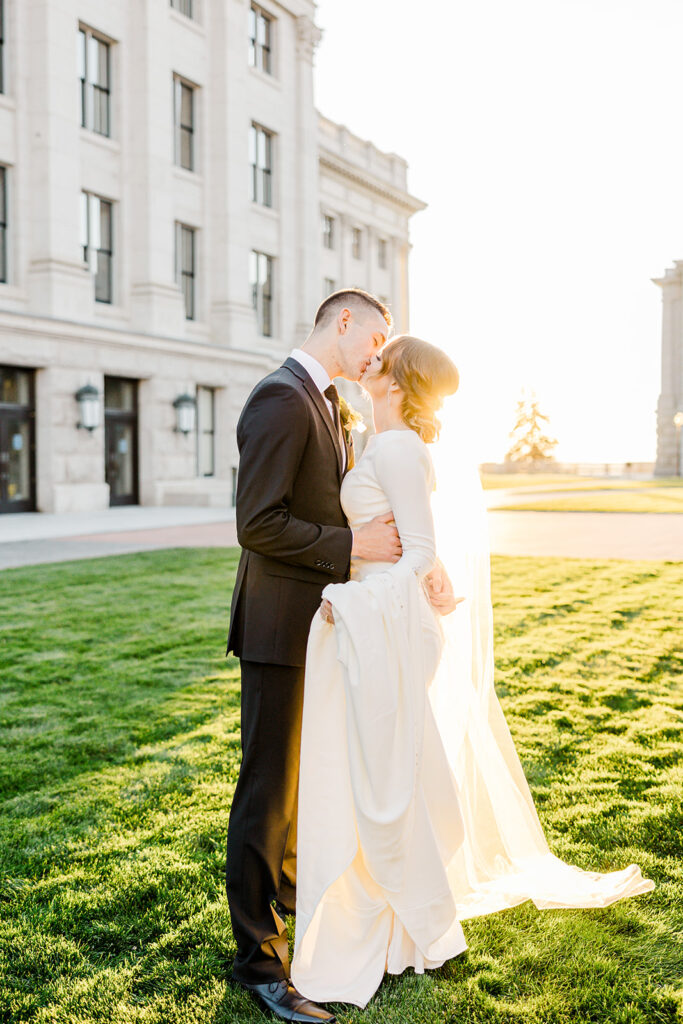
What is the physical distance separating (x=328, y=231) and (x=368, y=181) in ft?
12.1

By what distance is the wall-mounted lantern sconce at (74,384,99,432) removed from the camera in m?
23.9

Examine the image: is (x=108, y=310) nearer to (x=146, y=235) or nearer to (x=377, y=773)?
(x=146, y=235)

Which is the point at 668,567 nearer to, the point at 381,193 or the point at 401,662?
the point at 401,662

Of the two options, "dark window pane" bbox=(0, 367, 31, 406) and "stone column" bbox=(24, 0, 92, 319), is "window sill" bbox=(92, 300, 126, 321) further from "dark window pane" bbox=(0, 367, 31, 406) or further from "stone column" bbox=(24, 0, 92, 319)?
"dark window pane" bbox=(0, 367, 31, 406)

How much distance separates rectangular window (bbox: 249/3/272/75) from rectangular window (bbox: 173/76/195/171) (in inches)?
173

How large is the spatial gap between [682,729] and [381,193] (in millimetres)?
46198

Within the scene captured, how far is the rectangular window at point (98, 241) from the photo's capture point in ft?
86.5

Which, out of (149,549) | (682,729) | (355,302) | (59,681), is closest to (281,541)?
(355,302)

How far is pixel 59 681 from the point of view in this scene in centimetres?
737

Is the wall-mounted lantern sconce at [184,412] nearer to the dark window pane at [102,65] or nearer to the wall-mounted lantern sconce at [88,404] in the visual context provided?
the wall-mounted lantern sconce at [88,404]

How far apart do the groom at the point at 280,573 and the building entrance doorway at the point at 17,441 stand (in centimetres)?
2136

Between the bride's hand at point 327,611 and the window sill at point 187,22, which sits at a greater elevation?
the window sill at point 187,22

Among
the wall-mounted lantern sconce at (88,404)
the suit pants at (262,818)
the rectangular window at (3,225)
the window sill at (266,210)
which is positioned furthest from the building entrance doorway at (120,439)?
the suit pants at (262,818)

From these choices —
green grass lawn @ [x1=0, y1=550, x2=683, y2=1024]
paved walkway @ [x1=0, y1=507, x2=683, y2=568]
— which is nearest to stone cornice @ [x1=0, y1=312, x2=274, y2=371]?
paved walkway @ [x1=0, y1=507, x2=683, y2=568]
